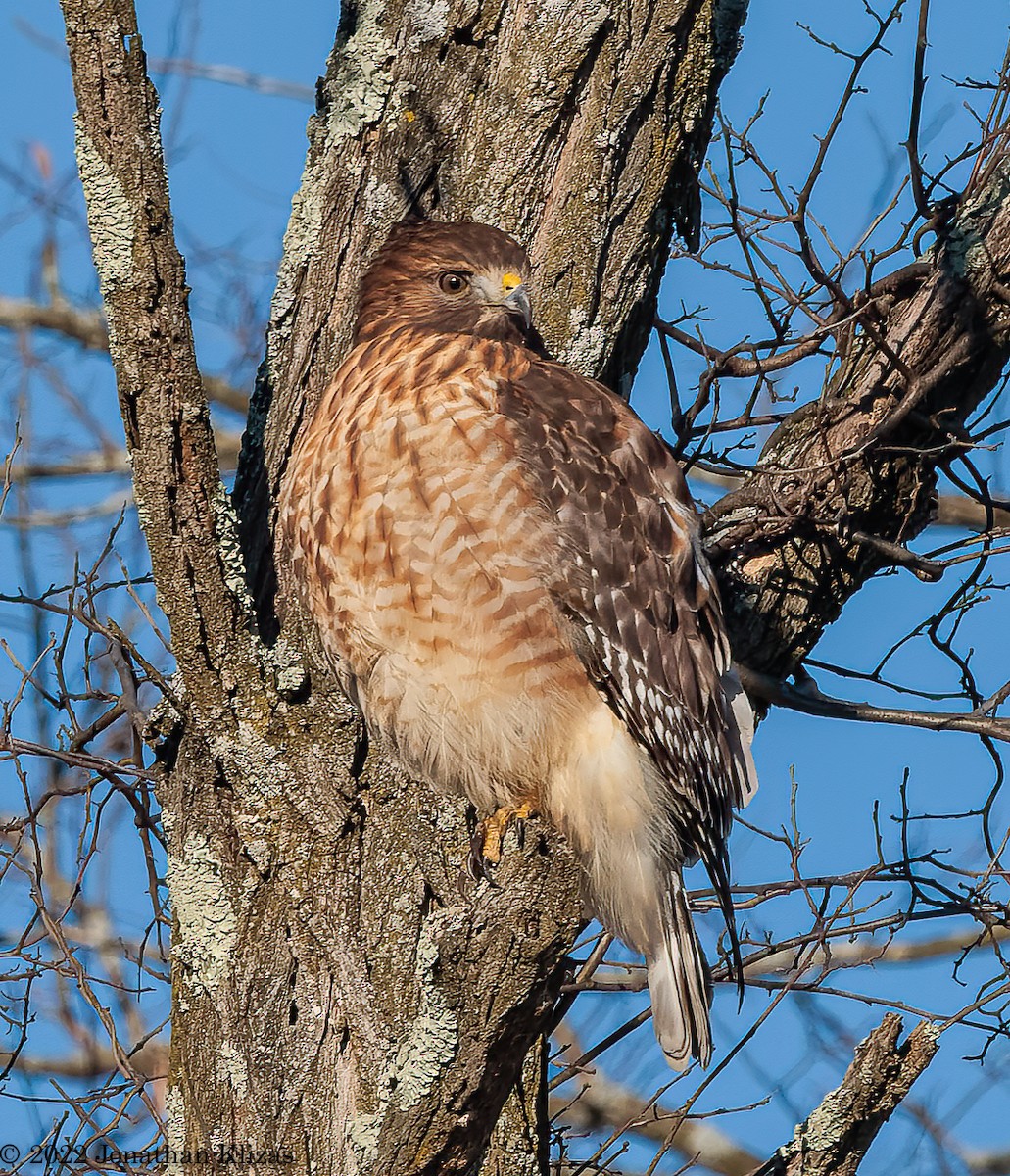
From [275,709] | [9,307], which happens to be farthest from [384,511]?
[9,307]

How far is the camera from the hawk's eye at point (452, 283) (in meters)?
3.73

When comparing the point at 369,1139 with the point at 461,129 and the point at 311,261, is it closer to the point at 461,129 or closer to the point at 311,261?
the point at 311,261

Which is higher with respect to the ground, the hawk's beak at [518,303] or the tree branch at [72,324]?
the tree branch at [72,324]

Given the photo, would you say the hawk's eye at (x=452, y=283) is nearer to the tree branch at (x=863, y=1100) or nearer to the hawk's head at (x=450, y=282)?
the hawk's head at (x=450, y=282)

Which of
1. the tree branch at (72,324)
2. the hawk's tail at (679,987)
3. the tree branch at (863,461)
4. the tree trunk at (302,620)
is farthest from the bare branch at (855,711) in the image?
the tree branch at (72,324)

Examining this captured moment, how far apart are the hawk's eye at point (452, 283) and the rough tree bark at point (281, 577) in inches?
7.9

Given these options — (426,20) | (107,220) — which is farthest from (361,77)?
(107,220)

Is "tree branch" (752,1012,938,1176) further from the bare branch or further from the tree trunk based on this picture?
the bare branch

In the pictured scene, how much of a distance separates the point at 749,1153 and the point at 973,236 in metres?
4.32

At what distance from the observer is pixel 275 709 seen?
2.96 m

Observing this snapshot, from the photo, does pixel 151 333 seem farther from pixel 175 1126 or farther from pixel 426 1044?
pixel 175 1126

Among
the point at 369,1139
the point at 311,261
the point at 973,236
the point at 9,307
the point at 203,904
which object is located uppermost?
the point at 9,307

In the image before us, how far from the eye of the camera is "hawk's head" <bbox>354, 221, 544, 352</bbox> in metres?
3.62

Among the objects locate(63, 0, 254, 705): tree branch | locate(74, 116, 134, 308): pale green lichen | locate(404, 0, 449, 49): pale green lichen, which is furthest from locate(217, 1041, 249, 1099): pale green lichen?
locate(404, 0, 449, 49): pale green lichen
